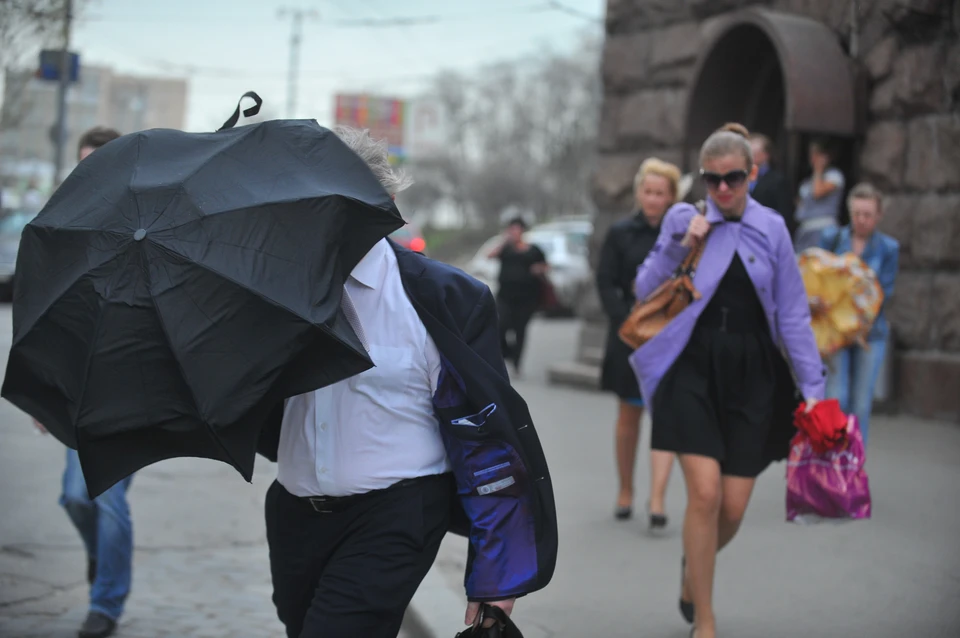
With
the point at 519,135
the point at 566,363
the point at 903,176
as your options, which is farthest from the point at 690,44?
the point at 519,135

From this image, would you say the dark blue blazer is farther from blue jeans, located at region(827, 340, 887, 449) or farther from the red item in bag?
blue jeans, located at region(827, 340, 887, 449)

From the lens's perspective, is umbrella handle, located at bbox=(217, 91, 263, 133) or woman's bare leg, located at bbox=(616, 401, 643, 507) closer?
umbrella handle, located at bbox=(217, 91, 263, 133)

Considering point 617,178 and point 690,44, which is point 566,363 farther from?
point 690,44

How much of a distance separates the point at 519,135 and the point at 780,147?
5630 cm

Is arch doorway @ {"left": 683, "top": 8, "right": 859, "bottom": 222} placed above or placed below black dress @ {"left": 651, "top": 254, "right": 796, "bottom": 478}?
above

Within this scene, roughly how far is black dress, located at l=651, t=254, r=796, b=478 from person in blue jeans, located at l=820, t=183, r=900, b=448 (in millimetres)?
2636

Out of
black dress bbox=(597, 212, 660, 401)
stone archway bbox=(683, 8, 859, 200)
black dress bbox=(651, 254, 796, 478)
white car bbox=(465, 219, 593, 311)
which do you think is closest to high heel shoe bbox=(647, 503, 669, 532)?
black dress bbox=(597, 212, 660, 401)

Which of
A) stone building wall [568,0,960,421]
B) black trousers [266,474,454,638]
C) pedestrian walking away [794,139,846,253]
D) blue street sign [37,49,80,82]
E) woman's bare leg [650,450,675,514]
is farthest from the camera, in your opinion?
blue street sign [37,49,80,82]

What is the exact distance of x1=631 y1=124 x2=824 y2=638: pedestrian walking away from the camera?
179 inches

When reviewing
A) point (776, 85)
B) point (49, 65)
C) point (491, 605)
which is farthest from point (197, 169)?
point (776, 85)

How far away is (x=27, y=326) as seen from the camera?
9.18 ft

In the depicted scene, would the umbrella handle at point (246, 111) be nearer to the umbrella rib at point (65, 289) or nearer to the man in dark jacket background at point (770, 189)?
the umbrella rib at point (65, 289)

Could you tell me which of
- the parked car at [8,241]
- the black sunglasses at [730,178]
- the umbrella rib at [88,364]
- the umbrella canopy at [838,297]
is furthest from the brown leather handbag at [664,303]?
the parked car at [8,241]

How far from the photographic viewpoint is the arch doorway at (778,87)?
9.28 m
